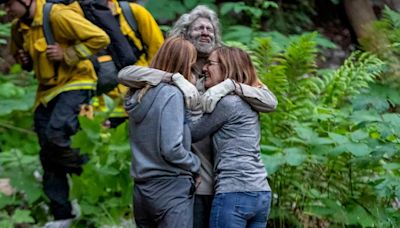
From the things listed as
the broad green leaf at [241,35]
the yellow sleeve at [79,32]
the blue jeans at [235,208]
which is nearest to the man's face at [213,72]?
the blue jeans at [235,208]

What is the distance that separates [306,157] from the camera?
5.68m

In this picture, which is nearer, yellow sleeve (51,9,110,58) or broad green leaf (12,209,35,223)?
broad green leaf (12,209,35,223)

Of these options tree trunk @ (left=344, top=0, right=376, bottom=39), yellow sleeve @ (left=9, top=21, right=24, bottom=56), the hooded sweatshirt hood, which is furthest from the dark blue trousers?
tree trunk @ (left=344, top=0, right=376, bottom=39)

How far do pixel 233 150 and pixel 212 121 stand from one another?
0.64ft

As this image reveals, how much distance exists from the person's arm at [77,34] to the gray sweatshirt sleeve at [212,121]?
6.35 ft

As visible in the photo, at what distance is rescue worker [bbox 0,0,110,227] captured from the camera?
6.05 metres

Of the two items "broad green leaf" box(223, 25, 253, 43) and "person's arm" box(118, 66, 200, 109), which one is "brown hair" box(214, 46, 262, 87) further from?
"broad green leaf" box(223, 25, 253, 43)

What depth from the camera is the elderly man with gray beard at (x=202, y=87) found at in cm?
432

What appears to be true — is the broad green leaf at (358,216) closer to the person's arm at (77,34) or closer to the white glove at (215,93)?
the white glove at (215,93)

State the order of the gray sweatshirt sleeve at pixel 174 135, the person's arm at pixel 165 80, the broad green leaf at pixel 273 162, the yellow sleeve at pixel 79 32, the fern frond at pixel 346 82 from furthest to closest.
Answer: the fern frond at pixel 346 82 < the yellow sleeve at pixel 79 32 < the broad green leaf at pixel 273 162 < the person's arm at pixel 165 80 < the gray sweatshirt sleeve at pixel 174 135

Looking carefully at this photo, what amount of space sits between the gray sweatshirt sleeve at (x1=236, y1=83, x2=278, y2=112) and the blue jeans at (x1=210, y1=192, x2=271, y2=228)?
476mm

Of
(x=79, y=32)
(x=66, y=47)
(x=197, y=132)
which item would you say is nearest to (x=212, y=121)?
(x=197, y=132)

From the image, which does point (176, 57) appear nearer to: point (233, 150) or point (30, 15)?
point (233, 150)

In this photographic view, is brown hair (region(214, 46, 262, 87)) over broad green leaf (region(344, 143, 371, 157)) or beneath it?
over
